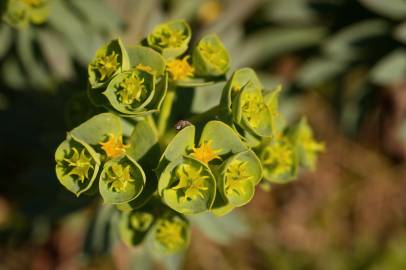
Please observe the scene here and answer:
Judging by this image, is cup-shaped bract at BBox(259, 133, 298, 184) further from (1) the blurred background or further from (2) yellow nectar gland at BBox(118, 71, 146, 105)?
(2) yellow nectar gland at BBox(118, 71, 146, 105)

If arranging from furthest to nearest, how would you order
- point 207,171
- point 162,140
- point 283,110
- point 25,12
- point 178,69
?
point 283,110 < point 25,12 < point 162,140 < point 178,69 < point 207,171

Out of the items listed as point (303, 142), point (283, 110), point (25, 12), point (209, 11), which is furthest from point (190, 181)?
point (209, 11)

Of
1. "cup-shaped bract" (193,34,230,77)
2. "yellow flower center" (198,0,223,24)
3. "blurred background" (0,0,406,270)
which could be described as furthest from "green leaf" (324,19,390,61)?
"cup-shaped bract" (193,34,230,77)

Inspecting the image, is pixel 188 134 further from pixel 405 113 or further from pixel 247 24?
pixel 405 113

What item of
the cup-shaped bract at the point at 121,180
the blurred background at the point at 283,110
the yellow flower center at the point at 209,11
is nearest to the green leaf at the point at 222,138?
the cup-shaped bract at the point at 121,180

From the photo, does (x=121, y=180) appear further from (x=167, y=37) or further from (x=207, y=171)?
(x=167, y=37)

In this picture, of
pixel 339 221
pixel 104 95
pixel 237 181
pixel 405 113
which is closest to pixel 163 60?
pixel 104 95
